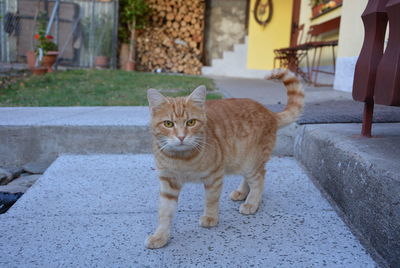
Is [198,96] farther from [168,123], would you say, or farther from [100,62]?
[100,62]

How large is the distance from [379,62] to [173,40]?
9.84 m

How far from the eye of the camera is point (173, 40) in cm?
1128

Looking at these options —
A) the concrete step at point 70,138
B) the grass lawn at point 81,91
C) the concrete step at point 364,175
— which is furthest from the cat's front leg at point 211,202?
the grass lawn at point 81,91

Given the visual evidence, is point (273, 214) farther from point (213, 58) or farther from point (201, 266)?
point (213, 58)

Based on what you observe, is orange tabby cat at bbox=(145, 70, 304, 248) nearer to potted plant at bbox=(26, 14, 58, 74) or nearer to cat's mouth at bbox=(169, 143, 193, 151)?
cat's mouth at bbox=(169, 143, 193, 151)

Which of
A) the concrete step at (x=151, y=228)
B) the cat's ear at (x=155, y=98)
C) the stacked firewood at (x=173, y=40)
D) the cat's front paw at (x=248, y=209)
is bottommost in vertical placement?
the concrete step at (x=151, y=228)

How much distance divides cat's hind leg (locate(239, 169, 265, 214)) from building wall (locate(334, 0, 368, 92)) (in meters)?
3.57

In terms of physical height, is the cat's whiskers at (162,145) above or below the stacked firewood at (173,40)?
below

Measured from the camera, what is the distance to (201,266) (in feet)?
5.22

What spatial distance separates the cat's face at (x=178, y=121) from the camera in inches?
71.6

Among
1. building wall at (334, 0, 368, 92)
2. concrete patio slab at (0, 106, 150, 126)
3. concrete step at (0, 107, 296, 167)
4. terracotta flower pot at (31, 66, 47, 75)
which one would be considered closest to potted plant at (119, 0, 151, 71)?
terracotta flower pot at (31, 66, 47, 75)

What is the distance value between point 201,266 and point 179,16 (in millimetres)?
10638

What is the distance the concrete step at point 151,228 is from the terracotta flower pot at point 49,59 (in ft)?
21.0

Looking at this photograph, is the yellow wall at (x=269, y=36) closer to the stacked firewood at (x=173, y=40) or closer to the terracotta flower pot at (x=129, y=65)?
the stacked firewood at (x=173, y=40)
